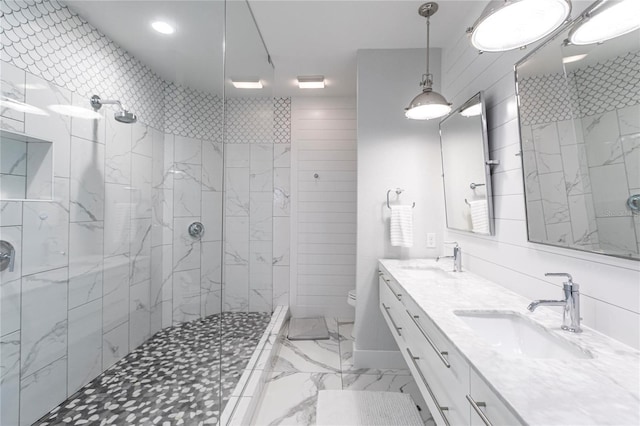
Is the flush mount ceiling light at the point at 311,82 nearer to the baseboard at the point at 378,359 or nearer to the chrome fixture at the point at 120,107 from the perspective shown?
the chrome fixture at the point at 120,107

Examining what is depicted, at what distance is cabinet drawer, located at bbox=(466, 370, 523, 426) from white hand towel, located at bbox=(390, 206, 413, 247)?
1436 millimetres

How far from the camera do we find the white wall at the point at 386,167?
229 cm

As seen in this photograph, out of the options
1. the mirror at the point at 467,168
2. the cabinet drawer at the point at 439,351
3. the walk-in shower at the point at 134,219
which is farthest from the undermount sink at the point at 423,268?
the walk-in shower at the point at 134,219

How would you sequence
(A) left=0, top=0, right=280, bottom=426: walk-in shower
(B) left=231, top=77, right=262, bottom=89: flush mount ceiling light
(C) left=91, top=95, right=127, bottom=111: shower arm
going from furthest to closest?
(B) left=231, top=77, right=262, bottom=89: flush mount ceiling light, (C) left=91, top=95, right=127, bottom=111: shower arm, (A) left=0, top=0, right=280, bottom=426: walk-in shower

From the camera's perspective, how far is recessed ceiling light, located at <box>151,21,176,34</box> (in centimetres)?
197

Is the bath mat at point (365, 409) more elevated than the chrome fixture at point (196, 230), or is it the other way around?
the chrome fixture at point (196, 230)

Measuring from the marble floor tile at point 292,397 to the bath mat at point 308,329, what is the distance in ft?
1.89

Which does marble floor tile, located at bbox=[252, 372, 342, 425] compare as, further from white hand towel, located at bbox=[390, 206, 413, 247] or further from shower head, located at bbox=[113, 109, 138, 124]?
shower head, located at bbox=[113, 109, 138, 124]

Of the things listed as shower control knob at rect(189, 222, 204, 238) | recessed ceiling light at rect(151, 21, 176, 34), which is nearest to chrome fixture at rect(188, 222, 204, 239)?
shower control knob at rect(189, 222, 204, 238)

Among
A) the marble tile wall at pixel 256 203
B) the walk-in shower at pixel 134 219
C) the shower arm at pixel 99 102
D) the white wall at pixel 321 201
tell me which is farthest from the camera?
the white wall at pixel 321 201

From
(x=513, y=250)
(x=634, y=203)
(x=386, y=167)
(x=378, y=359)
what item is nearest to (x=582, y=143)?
(x=634, y=203)

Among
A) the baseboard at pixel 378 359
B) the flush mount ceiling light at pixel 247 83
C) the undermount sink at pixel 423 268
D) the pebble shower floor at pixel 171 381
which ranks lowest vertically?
the baseboard at pixel 378 359

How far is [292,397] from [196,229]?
1.48 m

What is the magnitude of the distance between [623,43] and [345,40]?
5.78 ft
